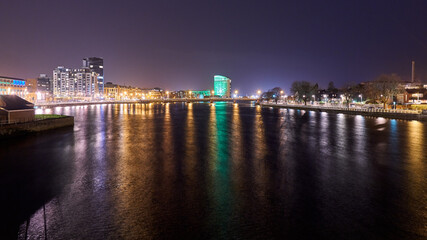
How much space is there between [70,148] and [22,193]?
31.5 feet

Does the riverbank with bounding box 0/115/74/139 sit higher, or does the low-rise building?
the low-rise building

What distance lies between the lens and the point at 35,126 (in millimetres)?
26078

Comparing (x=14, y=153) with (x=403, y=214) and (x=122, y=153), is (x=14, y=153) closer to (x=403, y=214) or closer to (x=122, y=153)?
(x=122, y=153)

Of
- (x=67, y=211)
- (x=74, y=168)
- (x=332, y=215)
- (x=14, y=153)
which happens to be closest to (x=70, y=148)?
(x=14, y=153)

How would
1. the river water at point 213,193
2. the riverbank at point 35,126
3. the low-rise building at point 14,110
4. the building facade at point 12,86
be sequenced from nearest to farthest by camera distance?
the river water at point 213,193, the riverbank at point 35,126, the low-rise building at point 14,110, the building facade at point 12,86

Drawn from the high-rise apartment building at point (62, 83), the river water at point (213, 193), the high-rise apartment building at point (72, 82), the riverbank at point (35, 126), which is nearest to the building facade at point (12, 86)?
the high-rise apartment building at point (72, 82)

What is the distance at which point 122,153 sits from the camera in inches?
675

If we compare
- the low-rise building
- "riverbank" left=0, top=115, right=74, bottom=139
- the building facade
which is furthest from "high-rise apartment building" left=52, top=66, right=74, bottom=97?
the low-rise building

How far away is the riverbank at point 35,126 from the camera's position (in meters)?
22.5

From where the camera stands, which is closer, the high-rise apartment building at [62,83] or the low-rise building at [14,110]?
the low-rise building at [14,110]

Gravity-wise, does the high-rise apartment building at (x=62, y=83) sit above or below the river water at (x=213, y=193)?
above

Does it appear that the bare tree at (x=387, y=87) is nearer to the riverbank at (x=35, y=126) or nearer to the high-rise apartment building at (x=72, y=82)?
the riverbank at (x=35, y=126)

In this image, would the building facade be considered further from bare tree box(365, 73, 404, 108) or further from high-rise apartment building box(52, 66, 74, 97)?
bare tree box(365, 73, 404, 108)

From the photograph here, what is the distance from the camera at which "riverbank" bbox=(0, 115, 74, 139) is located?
73.9ft
